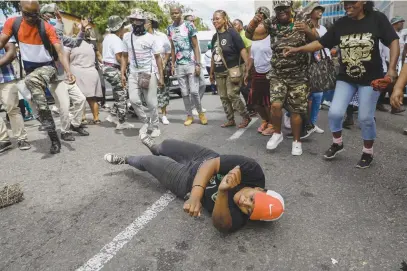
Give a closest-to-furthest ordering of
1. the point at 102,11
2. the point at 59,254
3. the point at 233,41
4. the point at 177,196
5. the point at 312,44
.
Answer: the point at 59,254 < the point at 177,196 < the point at 312,44 < the point at 233,41 < the point at 102,11

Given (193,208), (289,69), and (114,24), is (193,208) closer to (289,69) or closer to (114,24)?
(289,69)

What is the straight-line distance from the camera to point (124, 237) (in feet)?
7.93

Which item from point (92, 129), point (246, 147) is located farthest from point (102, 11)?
point (246, 147)

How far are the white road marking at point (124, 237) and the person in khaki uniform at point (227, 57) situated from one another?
2.82 metres

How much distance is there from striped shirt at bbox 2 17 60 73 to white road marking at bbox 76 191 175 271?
2872 mm

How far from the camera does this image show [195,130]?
5703 millimetres

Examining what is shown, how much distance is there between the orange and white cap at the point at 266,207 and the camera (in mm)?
Answer: 2334

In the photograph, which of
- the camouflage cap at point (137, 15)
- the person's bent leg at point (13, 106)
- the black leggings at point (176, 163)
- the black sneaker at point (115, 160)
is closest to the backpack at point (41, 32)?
the person's bent leg at point (13, 106)

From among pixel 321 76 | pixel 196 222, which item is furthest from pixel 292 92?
pixel 196 222

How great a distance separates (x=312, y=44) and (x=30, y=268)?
3472 millimetres

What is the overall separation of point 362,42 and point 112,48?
4386 mm

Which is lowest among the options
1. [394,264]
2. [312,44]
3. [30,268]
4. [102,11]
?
[394,264]

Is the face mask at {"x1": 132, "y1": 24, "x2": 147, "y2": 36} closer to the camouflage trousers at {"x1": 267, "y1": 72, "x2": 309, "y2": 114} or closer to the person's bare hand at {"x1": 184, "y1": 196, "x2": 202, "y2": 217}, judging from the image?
the camouflage trousers at {"x1": 267, "y1": 72, "x2": 309, "y2": 114}

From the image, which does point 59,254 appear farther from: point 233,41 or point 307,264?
point 233,41
